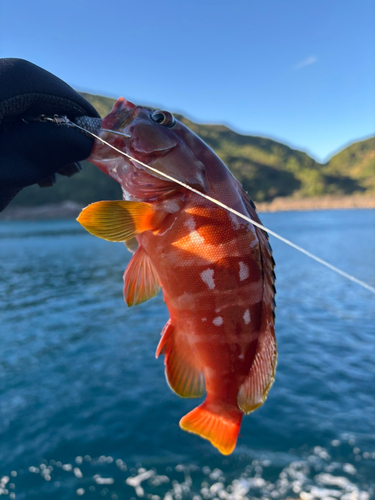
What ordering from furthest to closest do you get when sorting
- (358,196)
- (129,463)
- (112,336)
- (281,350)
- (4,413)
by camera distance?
(358,196)
(112,336)
(281,350)
(4,413)
(129,463)

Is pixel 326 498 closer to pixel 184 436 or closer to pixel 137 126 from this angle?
pixel 184 436

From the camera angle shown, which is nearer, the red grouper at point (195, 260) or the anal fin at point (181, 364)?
the red grouper at point (195, 260)

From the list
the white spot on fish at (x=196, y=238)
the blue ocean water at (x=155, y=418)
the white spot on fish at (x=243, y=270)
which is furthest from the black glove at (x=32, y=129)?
the blue ocean water at (x=155, y=418)

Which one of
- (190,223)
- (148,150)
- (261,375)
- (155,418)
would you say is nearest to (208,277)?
(190,223)

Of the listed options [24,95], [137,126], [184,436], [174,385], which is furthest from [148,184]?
[184,436]

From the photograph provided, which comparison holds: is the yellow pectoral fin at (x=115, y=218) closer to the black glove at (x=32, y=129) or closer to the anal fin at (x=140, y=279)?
the anal fin at (x=140, y=279)

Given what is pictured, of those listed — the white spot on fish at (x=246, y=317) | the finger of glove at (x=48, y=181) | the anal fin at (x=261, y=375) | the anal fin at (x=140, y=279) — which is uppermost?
the finger of glove at (x=48, y=181)

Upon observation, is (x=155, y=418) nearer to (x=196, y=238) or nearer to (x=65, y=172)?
(x=65, y=172)
